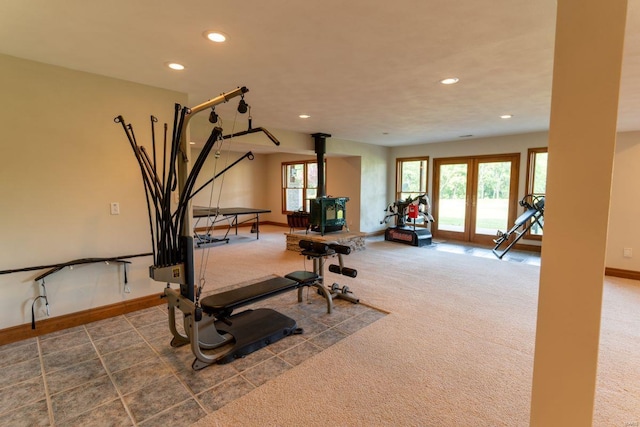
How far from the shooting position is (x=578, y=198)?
106 centimetres

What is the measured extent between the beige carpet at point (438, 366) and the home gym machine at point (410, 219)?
2558 millimetres

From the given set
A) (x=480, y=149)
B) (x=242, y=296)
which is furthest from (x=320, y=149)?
(x=242, y=296)

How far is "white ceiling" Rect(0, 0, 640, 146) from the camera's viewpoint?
6.08 ft

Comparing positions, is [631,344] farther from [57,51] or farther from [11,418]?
[57,51]

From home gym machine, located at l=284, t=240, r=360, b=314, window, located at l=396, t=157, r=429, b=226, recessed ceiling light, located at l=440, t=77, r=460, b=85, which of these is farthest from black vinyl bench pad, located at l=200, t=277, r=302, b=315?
window, located at l=396, t=157, r=429, b=226

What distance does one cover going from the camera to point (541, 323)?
3.83ft

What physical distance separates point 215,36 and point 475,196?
22.0ft

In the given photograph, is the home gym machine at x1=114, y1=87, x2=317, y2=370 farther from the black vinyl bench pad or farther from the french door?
the french door

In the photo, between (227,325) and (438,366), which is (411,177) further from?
(227,325)

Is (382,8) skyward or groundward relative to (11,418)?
skyward

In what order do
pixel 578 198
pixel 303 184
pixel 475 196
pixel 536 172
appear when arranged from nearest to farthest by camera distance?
1. pixel 578 198
2. pixel 536 172
3. pixel 475 196
4. pixel 303 184

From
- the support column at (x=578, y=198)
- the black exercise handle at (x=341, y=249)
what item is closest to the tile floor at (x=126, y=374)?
the black exercise handle at (x=341, y=249)

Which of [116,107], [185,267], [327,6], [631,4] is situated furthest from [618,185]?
[116,107]

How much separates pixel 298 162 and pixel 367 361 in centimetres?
788
